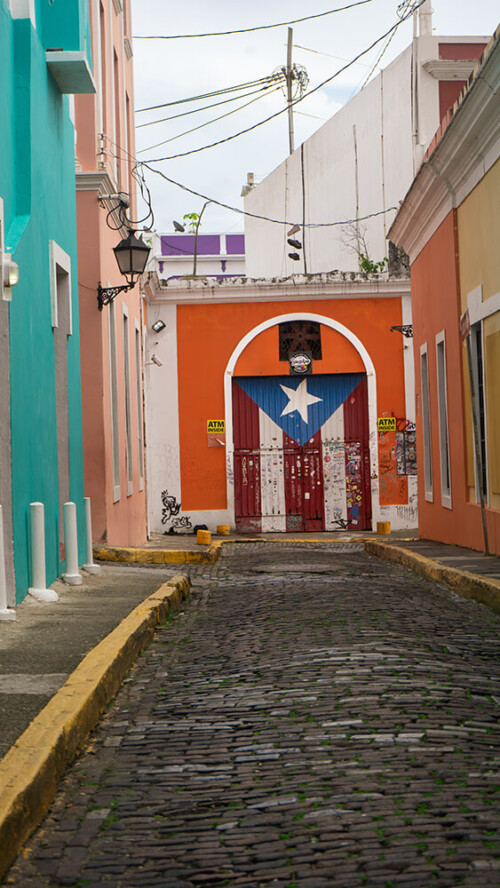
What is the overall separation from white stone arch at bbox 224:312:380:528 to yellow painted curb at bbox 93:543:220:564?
7.20m

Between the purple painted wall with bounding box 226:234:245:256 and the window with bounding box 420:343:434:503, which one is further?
the purple painted wall with bounding box 226:234:245:256

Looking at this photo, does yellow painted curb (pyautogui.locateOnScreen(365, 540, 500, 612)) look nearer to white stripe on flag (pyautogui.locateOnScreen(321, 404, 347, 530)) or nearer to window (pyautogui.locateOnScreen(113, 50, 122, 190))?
window (pyautogui.locateOnScreen(113, 50, 122, 190))

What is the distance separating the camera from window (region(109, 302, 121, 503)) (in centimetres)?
1441

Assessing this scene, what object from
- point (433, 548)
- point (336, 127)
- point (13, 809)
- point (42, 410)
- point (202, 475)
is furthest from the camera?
point (336, 127)

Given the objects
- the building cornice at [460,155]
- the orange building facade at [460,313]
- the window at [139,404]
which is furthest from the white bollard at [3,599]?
the window at [139,404]

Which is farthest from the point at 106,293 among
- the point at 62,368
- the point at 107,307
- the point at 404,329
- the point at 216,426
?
the point at 404,329

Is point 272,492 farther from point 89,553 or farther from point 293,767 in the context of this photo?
point 293,767

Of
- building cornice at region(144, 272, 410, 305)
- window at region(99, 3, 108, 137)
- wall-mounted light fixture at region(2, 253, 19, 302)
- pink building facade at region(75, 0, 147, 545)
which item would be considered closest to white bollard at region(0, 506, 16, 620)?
wall-mounted light fixture at region(2, 253, 19, 302)

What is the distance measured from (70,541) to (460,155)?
640cm

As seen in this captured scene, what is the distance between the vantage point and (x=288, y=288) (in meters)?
21.3

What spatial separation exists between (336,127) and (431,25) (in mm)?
4816

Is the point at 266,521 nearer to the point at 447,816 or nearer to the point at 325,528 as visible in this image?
the point at 325,528

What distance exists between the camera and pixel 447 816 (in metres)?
3.46

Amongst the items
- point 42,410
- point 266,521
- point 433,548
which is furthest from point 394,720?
point 266,521
